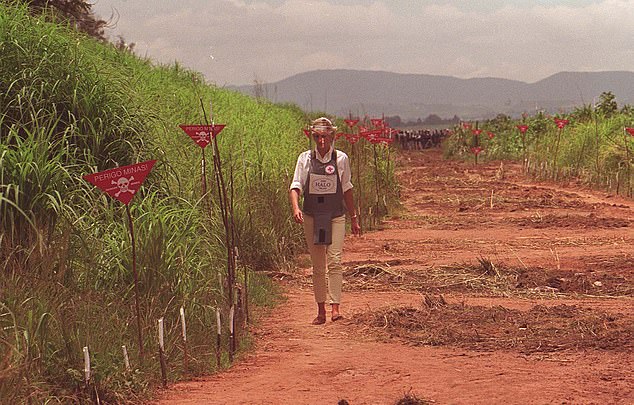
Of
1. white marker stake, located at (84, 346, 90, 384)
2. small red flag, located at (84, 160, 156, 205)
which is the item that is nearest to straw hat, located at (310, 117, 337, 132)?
small red flag, located at (84, 160, 156, 205)

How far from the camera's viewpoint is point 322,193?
7.46 metres

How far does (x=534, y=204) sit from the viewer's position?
17.1m

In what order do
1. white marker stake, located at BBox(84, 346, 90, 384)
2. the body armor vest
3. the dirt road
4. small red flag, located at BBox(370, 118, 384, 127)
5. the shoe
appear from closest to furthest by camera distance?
white marker stake, located at BBox(84, 346, 90, 384)
the dirt road
the body armor vest
the shoe
small red flag, located at BBox(370, 118, 384, 127)

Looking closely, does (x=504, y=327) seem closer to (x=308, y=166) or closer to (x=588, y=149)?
(x=308, y=166)

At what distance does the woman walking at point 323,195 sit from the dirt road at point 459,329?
0.44 meters

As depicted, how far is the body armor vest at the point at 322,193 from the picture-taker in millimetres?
7438

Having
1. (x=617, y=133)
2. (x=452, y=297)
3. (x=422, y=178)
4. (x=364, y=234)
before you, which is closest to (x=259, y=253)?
(x=452, y=297)

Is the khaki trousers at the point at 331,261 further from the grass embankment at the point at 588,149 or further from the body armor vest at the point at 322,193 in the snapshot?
the grass embankment at the point at 588,149

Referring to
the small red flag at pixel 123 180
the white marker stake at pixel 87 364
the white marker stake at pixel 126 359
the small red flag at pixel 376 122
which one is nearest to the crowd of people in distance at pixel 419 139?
the small red flag at pixel 376 122

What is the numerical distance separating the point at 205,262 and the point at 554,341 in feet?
8.30

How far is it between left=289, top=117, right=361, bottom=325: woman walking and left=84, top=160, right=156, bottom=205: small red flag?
84.1 inches

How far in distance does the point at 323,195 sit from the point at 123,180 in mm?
2410

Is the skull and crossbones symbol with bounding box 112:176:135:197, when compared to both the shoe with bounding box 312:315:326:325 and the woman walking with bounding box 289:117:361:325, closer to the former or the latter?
the woman walking with bounding box 289:117:361:325

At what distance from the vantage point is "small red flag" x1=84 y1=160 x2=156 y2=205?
17.2 ft
